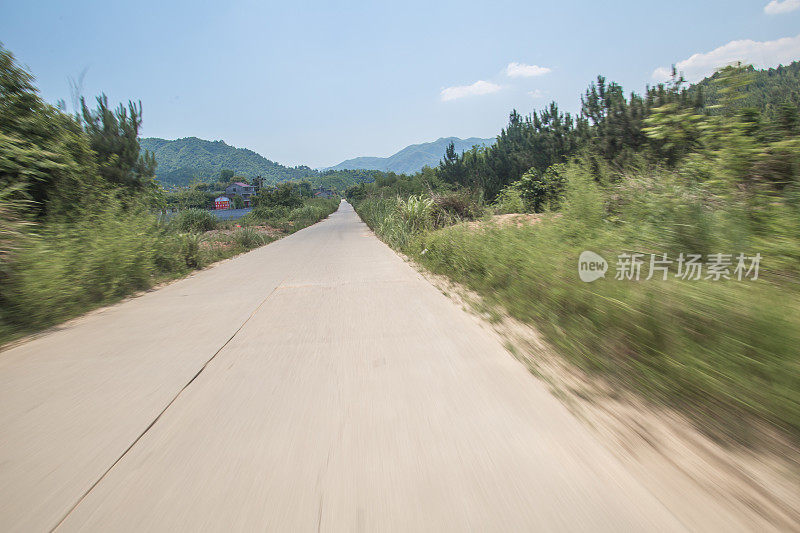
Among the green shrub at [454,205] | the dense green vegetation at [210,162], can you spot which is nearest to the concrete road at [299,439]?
the green shrub at [454,205]

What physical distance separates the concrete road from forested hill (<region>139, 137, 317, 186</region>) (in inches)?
5825

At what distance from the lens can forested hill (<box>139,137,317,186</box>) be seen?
14225 cm

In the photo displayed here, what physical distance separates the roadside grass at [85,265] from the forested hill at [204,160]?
140539mm

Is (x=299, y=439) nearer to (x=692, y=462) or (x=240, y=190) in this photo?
(x=692, y=462)

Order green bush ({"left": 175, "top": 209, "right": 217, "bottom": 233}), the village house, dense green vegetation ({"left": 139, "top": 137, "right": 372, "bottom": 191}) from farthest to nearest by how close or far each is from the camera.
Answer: dense green vegetation ({"left": 139, "top": 137, "right": 372, "bottom": 191})
the village house
green bush ({"left": 175, "top": 209, "right": 217, "bottom": 233})

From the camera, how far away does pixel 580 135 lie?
2062 cm

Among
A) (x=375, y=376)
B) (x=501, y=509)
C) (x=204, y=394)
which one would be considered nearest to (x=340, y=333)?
(x=375, y=376)

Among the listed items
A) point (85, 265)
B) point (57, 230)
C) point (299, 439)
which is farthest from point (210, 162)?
point (299, 439)

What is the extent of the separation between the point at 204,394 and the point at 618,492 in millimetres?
2726

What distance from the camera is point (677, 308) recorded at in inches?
99.7

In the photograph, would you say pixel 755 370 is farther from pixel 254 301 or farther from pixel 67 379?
pixel 254 301

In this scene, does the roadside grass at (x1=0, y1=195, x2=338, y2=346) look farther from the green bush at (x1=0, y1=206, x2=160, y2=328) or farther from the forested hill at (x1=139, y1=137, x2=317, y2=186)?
the forested hill at (x1=139, y1=137, x2=317, y2=186)

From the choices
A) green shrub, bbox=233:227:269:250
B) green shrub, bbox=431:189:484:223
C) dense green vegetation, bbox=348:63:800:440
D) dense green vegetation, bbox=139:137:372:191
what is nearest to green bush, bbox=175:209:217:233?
green shrub, bbox=233:227:269:250

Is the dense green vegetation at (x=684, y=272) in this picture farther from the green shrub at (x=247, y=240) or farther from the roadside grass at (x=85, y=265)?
the green shrub at (x=247, y=240)
